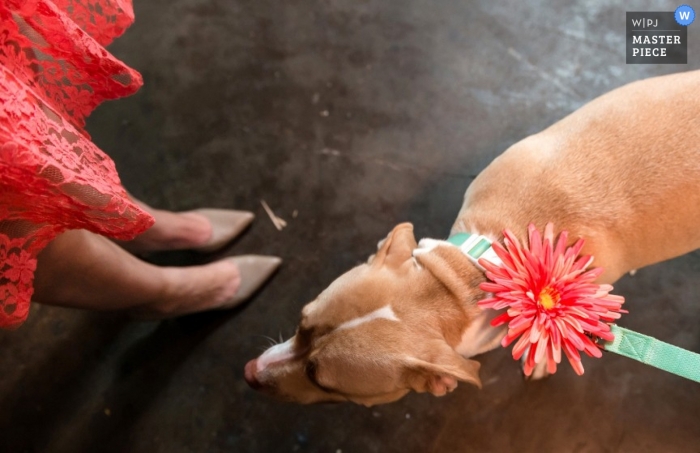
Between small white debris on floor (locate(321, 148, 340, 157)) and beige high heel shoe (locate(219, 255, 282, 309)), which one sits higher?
small white debris on floor (locate(321, 148, 340, 157))

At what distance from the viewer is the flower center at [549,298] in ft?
3.96

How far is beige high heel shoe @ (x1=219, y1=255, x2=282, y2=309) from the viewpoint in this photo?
2.12 m

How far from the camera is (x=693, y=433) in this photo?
75.6 inches

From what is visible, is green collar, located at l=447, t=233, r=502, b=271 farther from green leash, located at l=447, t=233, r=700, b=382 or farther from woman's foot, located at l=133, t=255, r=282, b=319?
woman's foot, located at l=133, t=255, r=282, b=319

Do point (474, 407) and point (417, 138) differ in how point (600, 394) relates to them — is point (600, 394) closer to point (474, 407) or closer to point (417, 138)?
point (474, 407)

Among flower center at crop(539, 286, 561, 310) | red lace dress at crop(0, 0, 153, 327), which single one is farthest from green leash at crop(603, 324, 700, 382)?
red lace dress at crop(0, 0, 153, 327)

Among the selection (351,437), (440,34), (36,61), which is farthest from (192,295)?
(440,34)

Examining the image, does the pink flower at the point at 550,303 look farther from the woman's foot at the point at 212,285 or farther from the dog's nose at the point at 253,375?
the woman's foot at the point at 212,285

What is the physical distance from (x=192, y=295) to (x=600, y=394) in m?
1.66

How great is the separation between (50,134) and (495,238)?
1.17 m

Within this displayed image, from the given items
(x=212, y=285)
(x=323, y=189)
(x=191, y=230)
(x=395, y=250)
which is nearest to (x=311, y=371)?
(x=395, y=250)

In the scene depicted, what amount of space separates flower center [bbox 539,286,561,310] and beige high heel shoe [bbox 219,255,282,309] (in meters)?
1.26

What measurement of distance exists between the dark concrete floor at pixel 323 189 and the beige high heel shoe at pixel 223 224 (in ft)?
0.22

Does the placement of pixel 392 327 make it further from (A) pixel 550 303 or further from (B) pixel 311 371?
(A) pixel 550 303
